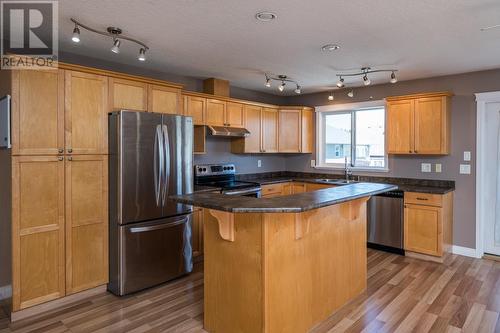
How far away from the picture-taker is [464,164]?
432 centimetres

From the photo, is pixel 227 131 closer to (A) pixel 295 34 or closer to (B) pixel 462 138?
(A) pixel 295 34

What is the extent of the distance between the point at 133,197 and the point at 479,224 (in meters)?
4.36

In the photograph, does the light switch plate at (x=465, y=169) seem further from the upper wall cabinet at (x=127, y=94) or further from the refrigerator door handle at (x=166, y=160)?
the upper wall cabinet at (x=127, y=94)

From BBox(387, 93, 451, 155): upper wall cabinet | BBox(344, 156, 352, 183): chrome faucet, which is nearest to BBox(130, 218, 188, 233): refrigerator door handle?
BBox(344, 156, 352, 183): chrome faucet

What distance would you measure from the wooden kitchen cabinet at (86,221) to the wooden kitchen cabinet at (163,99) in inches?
31.6

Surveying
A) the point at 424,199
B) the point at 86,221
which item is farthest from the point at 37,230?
the point at 424,199

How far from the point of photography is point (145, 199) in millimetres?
3271

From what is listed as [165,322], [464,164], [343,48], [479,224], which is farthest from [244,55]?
[479,224]

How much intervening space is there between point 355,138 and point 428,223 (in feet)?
6.21

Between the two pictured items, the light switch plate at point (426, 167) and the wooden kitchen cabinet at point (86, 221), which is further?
the light switch plate at point (426, 167)

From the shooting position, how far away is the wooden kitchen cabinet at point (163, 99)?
355 cm

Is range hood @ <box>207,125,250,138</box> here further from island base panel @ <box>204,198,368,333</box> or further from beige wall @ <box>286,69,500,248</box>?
beige wall @ <box>286,69,500,248</box>

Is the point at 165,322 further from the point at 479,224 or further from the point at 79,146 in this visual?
the point at 479,224

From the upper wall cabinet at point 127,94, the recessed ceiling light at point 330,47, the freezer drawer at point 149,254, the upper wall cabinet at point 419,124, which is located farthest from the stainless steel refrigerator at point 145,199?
the upper wall cabinet at point 419,124
